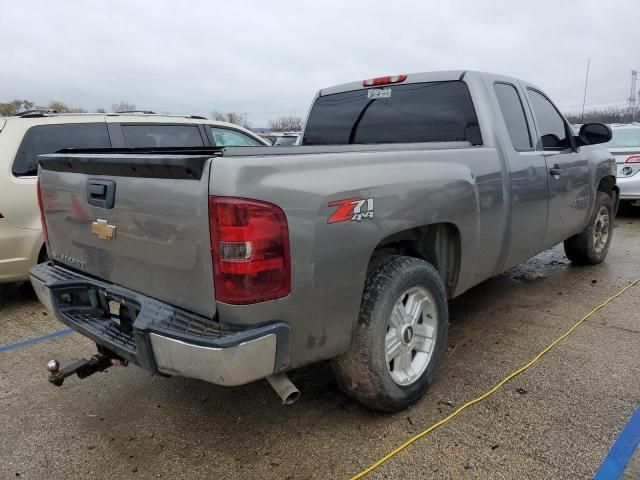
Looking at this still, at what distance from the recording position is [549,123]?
4504 millimetres

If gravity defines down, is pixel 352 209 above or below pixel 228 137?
below

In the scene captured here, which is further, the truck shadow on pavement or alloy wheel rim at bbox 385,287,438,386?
the truck shadow on pavement

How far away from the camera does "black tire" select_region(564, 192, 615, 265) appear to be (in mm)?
5500

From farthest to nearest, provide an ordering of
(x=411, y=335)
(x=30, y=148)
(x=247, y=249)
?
(x=30, y=148) < (x=411, y=335) < (x=247, y=249)

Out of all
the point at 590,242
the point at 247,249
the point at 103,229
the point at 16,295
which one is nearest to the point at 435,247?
the point at 247,249

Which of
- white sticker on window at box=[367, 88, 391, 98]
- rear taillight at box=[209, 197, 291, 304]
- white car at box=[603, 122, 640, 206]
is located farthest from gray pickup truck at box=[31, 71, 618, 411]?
white car at box=[603, 122, 640, 206]

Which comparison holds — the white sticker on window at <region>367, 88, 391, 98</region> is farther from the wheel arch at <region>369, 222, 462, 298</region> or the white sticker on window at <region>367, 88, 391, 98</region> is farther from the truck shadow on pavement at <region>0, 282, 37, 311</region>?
the truck shadow on pavement at <region>0, 282, 37, 311</region>

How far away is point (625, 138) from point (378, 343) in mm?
9044

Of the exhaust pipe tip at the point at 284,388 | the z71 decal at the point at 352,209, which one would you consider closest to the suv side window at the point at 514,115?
the z71 decal at the point at 352,209

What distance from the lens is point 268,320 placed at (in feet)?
6.84

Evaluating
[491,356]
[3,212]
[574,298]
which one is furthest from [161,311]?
[574,298]

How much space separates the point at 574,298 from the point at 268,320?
3.72 metres

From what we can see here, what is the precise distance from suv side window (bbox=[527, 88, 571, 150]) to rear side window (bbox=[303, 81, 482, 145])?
3.20 feet

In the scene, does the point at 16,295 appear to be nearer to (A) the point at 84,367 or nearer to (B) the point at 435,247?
(A) the point at 84,367
